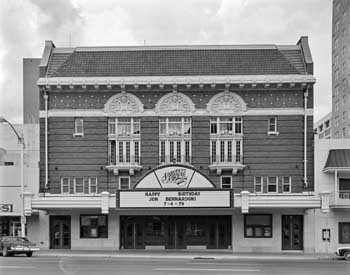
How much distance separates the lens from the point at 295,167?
1784 inches

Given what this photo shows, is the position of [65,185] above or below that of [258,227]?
above

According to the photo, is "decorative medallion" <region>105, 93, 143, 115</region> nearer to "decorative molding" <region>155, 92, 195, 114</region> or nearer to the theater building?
the theater building

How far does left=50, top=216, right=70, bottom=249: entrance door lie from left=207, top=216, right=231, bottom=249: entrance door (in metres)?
10.1

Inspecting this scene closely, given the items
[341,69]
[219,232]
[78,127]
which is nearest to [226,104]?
[219,232]

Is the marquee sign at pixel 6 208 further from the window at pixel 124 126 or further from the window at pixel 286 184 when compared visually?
the window at pixel 286 184

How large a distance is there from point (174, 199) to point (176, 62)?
10.2m

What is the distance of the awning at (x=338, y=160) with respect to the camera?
43.7m

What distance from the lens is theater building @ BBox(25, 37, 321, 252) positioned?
45.1 metres

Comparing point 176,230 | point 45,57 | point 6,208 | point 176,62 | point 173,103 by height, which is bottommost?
point 176,230

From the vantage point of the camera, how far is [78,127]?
46.1m

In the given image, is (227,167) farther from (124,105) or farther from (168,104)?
(124,105)

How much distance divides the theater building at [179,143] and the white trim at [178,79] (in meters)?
0.07

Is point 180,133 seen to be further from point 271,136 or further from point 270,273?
point 270,273

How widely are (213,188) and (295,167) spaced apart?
662 centimetres
